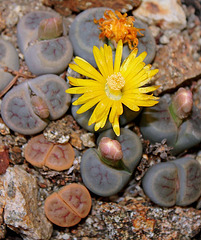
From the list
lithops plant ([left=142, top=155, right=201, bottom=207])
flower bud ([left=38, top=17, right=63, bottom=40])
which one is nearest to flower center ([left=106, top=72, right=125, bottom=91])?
flower bud ([left=38, top=17, right=63, bottom=40])

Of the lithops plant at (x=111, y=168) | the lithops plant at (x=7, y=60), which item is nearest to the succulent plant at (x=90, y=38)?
the lithops plant at (x=7, y=60)

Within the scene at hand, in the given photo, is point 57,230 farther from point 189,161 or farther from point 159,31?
point 159,31

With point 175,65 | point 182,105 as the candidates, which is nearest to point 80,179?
point 182,105

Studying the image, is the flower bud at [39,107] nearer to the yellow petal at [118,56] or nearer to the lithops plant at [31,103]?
the lithops plant at [31,103]

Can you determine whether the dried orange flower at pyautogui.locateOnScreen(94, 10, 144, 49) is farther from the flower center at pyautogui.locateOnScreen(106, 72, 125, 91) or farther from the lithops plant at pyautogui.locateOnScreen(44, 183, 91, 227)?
the lithops plant at pyautogui.locateOnScreen(44, 183, 91, 227)

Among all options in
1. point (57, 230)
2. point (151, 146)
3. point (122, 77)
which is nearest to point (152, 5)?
point (122, 77)

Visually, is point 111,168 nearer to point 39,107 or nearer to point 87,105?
point 87,105
